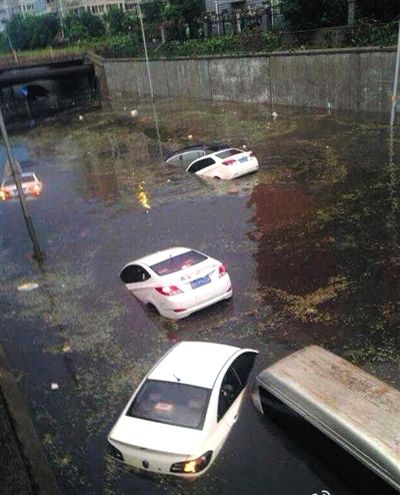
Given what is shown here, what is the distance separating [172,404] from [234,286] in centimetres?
562

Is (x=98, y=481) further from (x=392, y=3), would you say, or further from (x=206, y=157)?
(x=392, y=3)

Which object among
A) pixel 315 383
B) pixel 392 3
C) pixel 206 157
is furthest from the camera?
pixel 392 3

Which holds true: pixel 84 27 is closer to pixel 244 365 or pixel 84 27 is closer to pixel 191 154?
pixel 191 154

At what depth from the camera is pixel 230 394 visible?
8.42 meters

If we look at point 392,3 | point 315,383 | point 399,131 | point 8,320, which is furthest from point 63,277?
point 392,3

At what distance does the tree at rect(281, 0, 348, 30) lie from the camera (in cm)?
3628

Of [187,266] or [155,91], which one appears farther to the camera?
[155,91]

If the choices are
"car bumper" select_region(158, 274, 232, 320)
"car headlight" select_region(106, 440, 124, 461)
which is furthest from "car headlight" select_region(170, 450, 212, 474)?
"car bumper" select_region(158, 274, 232, 320)

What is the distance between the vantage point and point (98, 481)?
7863 millimetres

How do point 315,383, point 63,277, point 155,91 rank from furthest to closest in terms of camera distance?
point 155,91
point 63,277
point 315,383

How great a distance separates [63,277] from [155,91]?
145 feet

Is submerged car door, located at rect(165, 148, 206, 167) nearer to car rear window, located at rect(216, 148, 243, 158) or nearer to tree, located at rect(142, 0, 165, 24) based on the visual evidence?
car rear window, located at rect(216, 148, 243, 158)

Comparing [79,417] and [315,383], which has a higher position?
[315,383]

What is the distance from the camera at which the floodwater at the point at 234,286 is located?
804cm
